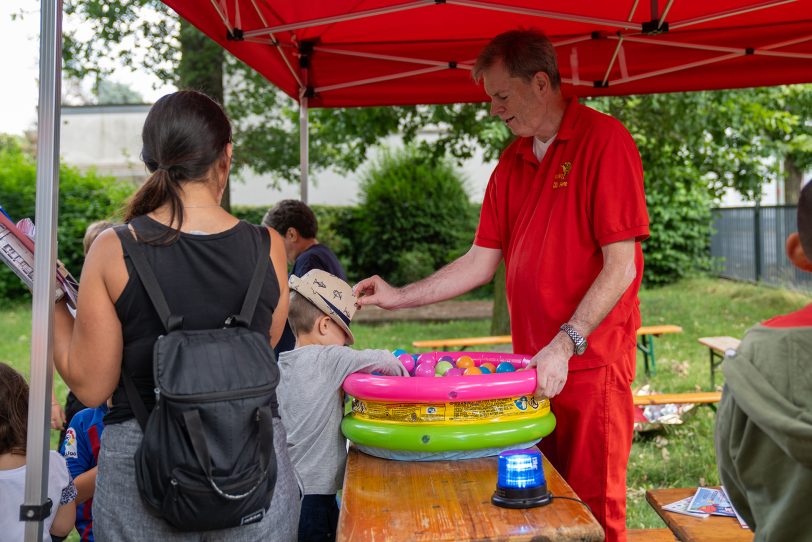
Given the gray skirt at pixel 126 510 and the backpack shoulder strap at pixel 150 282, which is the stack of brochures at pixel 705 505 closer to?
the gray skirt at pixel 126 510

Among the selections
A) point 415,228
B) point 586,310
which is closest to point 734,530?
point 586,310

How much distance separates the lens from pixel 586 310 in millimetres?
2594

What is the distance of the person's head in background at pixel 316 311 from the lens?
2717mm

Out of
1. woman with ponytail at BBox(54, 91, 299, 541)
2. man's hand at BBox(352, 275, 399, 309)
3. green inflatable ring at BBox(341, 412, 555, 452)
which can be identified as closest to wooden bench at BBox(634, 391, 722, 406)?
man's hand at BBox(352, 275, 399, 309)

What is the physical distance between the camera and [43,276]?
2.01m

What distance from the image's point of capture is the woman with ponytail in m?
1.87

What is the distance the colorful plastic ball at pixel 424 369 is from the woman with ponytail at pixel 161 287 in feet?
2.27

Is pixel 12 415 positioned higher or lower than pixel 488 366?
lower

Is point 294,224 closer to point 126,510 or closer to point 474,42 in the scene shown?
point 474,42

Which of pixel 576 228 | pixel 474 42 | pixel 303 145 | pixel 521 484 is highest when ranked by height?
pixel 474 42

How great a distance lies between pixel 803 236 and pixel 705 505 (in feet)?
4.90

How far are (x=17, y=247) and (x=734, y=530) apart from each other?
2.15 m

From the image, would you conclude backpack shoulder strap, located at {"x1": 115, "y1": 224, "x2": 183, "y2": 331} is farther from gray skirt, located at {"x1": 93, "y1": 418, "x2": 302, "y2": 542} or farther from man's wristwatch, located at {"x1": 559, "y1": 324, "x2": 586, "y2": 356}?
man's wristwatch, located at {"x1": 559, "y1": 324, "x2": 586, "y2": 356}

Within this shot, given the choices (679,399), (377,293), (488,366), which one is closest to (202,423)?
(488,366)
